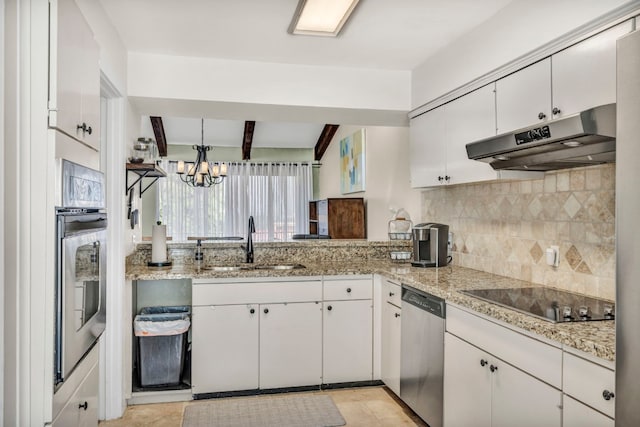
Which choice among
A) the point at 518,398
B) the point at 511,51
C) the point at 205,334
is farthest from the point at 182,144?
the point at 518,398

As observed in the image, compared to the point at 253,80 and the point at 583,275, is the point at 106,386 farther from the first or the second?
the point at 583,275

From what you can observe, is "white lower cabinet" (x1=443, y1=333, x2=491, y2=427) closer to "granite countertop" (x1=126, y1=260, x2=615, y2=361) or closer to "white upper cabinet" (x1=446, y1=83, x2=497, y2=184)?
"granite countertop" (x1=126, y1=260, x2=615, y2=361)

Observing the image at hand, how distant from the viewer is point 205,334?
325cm

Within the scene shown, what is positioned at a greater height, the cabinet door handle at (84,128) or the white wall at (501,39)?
the white wall at (501,39)

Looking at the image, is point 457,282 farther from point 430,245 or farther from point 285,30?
point 285,30

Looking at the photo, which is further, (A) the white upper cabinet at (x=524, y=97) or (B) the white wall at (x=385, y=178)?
(B) the white wall at (x=385, y=178)

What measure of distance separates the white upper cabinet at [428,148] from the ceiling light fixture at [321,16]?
0.95m

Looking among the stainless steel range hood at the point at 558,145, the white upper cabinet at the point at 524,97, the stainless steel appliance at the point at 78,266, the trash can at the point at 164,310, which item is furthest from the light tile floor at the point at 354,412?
the white upper cabinet at the point at 524,97

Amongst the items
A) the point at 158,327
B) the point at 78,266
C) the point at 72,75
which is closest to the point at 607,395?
the point at 78,266

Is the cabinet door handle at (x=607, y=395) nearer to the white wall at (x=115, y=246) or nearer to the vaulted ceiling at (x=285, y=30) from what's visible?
the vaulted ceiling at (x=285, y=30)

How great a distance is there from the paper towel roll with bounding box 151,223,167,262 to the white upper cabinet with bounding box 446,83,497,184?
6.67 ft

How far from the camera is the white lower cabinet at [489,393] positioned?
5.99 ft

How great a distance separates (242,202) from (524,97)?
7107mm

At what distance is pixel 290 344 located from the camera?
3.38 m
